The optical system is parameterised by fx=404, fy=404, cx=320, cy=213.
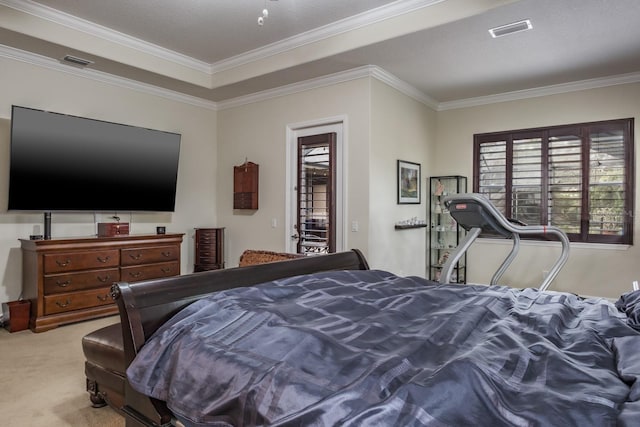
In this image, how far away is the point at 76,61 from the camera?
4.32m

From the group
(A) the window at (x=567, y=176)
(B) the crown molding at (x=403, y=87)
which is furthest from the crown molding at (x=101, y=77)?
(A) the window at (x=567, y=176)

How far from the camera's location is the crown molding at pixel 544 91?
4.85 meters

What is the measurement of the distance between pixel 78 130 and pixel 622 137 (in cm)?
630

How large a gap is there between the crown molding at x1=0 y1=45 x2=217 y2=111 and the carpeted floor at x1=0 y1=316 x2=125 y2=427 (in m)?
2.77

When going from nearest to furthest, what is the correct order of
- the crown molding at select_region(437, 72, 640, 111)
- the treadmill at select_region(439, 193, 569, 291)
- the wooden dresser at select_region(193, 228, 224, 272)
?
1. the treadmill at select_region(439, 193, 569, 291)
2. the crown molding at select_region(437, 72, 640, 111)
3. the wooden dresser at select_region(193, 228, 224, 272)

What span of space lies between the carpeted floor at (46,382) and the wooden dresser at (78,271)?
0.18 m

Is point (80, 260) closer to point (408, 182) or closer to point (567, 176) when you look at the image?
point (408, 182)

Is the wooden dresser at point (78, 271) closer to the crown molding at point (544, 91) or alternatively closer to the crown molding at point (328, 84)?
the crown molding at point (328, 84)

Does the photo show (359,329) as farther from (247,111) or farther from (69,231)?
(247,111)

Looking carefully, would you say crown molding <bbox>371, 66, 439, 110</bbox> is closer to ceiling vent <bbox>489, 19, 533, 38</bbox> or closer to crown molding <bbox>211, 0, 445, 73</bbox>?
crown molding <bbox>211, 0, 445, 73</bbox>

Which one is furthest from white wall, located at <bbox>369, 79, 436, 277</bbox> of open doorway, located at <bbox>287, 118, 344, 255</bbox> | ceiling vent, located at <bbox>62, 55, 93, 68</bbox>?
ceiling vent, located at <bbox>62, 55, 93, 68</bbox>

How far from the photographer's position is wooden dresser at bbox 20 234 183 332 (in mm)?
3947

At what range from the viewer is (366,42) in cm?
396

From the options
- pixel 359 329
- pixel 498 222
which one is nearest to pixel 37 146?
pixel 359 329
